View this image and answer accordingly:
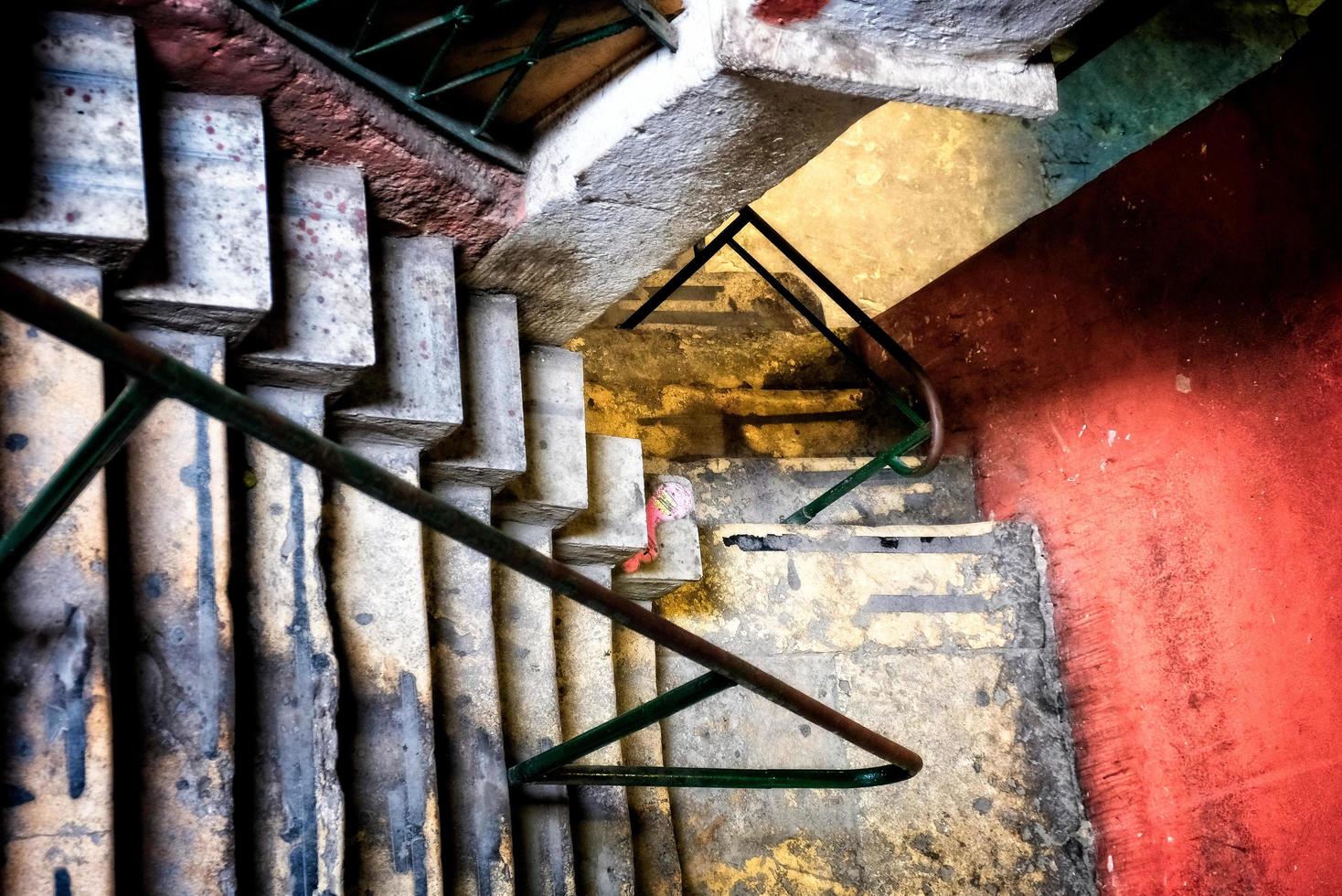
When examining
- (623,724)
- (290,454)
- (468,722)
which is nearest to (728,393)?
(468,722)

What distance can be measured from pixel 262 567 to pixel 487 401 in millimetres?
695

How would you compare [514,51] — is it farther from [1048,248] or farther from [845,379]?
[845,379]

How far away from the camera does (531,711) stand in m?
2.48

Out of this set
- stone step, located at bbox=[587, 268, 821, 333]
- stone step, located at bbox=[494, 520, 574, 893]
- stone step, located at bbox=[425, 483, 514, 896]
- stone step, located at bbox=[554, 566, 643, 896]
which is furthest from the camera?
stone step, located at bbox=[587, 268, 821, 333]

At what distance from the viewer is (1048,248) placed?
3.34 m

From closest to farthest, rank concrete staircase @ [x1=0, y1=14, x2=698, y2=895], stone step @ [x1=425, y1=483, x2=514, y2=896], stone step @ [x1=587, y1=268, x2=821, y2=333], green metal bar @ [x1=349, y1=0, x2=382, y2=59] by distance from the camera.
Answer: concrete staircase @ [x1=0, y1=14, x2=698, y2=895]
green metal bar @ [x1=349, y1=0, x2=382, y2=59]
stone step @ [x1=425, y1=483, x2=514, y2=896]
stone step @ [x1=587, y1=268, x2=821, y2=333]

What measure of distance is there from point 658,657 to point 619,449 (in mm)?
586

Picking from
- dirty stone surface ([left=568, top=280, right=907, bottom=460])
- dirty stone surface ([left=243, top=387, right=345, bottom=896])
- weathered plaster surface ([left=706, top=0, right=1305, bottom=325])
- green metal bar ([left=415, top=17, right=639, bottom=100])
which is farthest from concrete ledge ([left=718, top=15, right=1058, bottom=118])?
weathered plaster surface ([left=706, top=0, right=1305, bottom=325])

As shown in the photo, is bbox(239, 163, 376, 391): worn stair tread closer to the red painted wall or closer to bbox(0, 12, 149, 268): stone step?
bbox(0, 12, 149, 268): stone step

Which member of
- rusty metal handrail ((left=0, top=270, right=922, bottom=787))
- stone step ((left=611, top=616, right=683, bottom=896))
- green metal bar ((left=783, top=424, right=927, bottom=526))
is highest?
green metal bar ((left=783, top=424, right=927, bottom=526))

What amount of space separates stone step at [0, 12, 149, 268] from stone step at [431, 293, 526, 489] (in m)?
0.84

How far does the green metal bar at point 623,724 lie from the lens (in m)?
1.64

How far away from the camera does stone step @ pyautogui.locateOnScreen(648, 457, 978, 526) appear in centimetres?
346

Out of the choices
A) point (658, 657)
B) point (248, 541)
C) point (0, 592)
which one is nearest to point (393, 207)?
point (248, 541)
